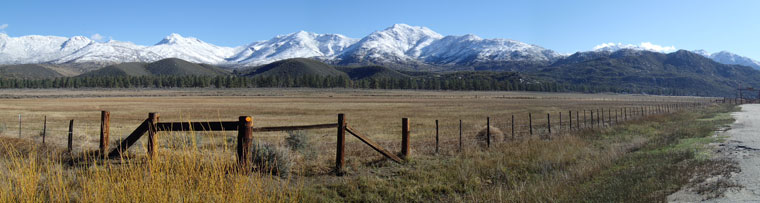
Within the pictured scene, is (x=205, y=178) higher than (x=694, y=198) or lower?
higher

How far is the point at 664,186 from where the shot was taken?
22.0ft

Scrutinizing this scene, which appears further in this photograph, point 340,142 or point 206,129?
point 340,142

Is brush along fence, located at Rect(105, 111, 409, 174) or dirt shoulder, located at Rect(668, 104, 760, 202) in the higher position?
brush along fence, located at Rect(105, 111, 409, 174)

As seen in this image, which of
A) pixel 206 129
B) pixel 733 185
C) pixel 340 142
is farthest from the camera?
pixel 340 142

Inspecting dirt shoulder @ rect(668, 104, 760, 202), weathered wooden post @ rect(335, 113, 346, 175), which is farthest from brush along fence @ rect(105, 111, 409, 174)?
dirt shoulder @ rect(668, 104, 760, 202)

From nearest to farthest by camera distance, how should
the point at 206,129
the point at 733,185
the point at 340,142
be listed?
1. the point at 733,185
2. the point at 206,129
3. the point at 340,142

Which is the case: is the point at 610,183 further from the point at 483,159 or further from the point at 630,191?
the point at 483,159

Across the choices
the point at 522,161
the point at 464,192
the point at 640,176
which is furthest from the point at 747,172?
the point at 464,192

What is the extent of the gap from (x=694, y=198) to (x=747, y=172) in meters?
2.69

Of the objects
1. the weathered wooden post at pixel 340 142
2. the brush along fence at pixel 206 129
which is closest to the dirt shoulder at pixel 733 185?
the brush along fence at pixel 206 129

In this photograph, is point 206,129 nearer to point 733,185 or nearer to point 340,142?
point 340,142

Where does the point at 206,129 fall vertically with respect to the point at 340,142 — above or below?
above

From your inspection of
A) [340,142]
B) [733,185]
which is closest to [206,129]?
[340,142]

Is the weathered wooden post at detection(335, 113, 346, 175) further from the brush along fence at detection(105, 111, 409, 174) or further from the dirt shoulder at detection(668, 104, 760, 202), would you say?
the dirt shoulder at detection(668, 104, 760, 202)
